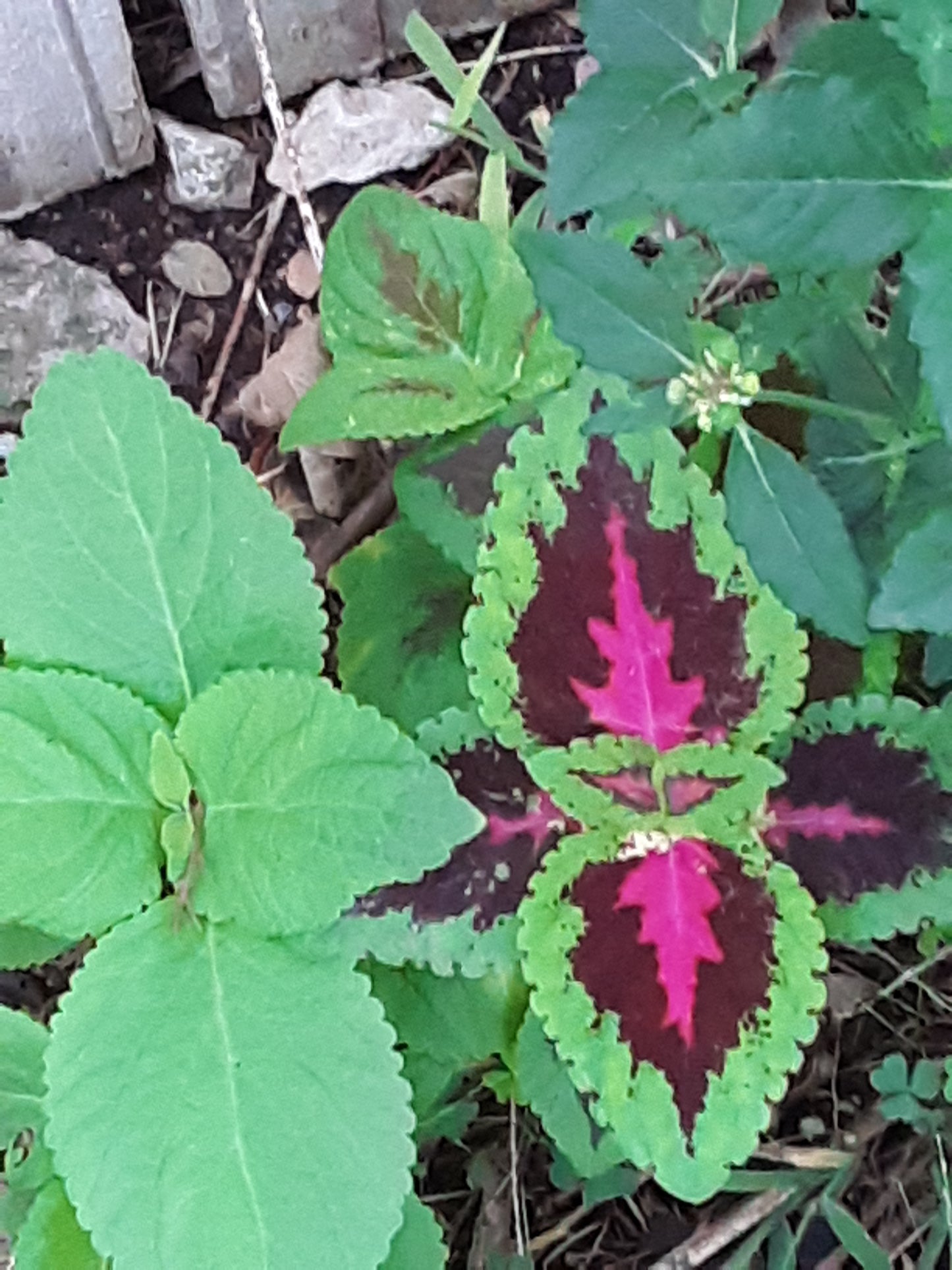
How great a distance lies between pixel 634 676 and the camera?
0.87 m

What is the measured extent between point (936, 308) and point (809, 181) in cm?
9

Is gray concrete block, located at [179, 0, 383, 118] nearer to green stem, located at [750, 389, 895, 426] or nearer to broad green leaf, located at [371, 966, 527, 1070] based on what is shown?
green stem, located at [750, 389, 895, 426]

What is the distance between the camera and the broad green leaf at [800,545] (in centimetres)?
82

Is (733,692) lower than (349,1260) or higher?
higher

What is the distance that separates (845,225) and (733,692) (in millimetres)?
292

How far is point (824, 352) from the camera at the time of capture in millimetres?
934

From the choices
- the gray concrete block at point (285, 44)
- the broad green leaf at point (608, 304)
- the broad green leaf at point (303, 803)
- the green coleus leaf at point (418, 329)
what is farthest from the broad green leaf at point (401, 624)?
the gray concrete block at point (285, 44)

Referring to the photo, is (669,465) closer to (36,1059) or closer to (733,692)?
(733,692)

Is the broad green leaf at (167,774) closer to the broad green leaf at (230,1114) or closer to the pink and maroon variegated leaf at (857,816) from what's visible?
the broad green leaf at (230,1114)

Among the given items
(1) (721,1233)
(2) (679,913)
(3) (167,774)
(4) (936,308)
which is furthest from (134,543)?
(1) (721,1233)

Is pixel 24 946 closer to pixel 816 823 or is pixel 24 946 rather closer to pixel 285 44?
pixel 816 823

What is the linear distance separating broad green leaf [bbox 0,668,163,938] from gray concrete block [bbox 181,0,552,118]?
630mm

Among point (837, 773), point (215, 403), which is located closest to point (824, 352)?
point (837, 773)

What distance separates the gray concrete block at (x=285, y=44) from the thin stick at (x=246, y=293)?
0.09m
